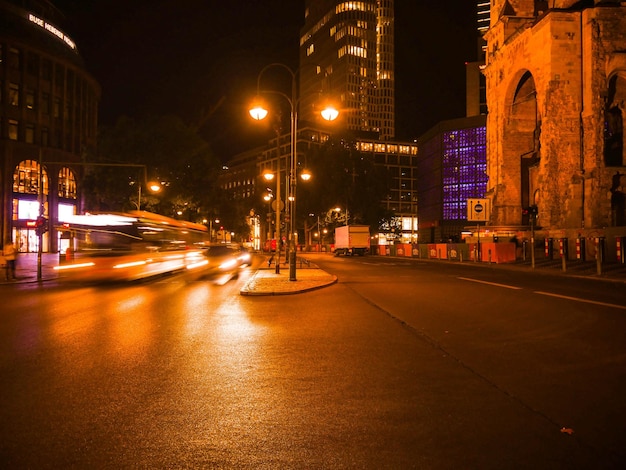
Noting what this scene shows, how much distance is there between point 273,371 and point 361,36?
173555mm

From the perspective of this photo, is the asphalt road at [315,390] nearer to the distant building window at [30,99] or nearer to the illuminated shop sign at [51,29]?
the distant building window at [30,99]

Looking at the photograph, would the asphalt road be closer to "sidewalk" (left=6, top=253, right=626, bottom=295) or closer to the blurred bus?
"sidewalk" (left=6, top=253, right=626, bottom=295)

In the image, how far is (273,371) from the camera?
6402mm

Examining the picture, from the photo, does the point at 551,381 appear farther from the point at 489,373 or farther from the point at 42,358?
the point at 42,358

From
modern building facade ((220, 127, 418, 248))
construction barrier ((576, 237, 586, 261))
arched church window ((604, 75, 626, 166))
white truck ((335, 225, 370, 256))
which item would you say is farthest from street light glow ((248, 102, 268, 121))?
modern building facade ((220, 127, 418, 248))

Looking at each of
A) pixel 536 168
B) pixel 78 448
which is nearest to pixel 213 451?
pixel 78 448

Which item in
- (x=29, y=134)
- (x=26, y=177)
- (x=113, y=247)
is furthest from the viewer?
(x=29, y=134)

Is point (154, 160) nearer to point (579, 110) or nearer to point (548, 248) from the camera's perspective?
point (548, 248)

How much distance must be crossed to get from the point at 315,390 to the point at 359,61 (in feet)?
560

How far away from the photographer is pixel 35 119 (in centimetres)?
5519

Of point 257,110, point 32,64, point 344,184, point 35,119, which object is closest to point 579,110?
point 257,110

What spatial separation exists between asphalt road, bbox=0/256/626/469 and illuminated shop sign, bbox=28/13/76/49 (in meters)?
57.5

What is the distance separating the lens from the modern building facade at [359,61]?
16438 cm

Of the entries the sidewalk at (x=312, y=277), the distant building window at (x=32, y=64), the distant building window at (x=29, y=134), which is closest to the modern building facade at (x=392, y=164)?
the distant building window at (x=32, y=64)
